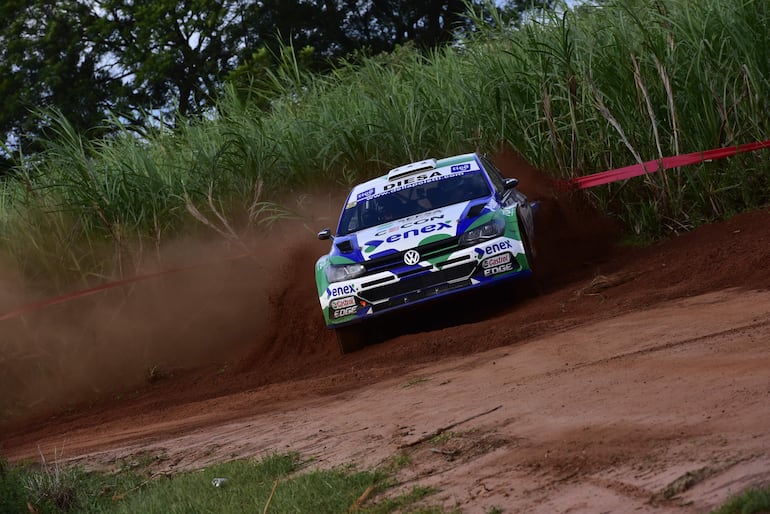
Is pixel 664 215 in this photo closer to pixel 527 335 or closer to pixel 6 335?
pixel 527 335

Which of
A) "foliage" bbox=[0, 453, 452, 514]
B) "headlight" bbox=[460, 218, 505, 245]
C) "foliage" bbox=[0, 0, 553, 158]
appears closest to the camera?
"foliage" bbox=[0, 453, 452, 514]

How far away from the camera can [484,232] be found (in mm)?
10547

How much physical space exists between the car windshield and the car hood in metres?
0.19

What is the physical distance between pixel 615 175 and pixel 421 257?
10.5 ft

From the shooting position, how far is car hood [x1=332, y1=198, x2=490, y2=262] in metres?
10.5

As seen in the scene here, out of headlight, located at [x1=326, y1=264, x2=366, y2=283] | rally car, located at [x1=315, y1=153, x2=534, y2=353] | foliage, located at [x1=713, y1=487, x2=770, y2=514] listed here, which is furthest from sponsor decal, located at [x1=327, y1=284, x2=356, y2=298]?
foliage, located at [x1=713, y1=487, x2=770, y2=514]

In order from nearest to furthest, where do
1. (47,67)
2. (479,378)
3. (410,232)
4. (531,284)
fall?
(479,378) < (410,232) < (531,284) < (47,67)

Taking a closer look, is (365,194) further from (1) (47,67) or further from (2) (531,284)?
(1) (47,67)

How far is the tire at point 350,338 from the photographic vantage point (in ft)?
35.4

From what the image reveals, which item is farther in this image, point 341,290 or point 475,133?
point 475,133

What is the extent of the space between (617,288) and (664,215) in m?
2.52

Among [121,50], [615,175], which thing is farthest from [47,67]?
[615,175]

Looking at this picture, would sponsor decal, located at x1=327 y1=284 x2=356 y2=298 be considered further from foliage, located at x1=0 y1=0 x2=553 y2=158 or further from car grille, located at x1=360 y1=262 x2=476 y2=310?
foliage, located at x1=0 y1=0 x2=553 y2=158

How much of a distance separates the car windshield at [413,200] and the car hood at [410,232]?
0.62 ft
